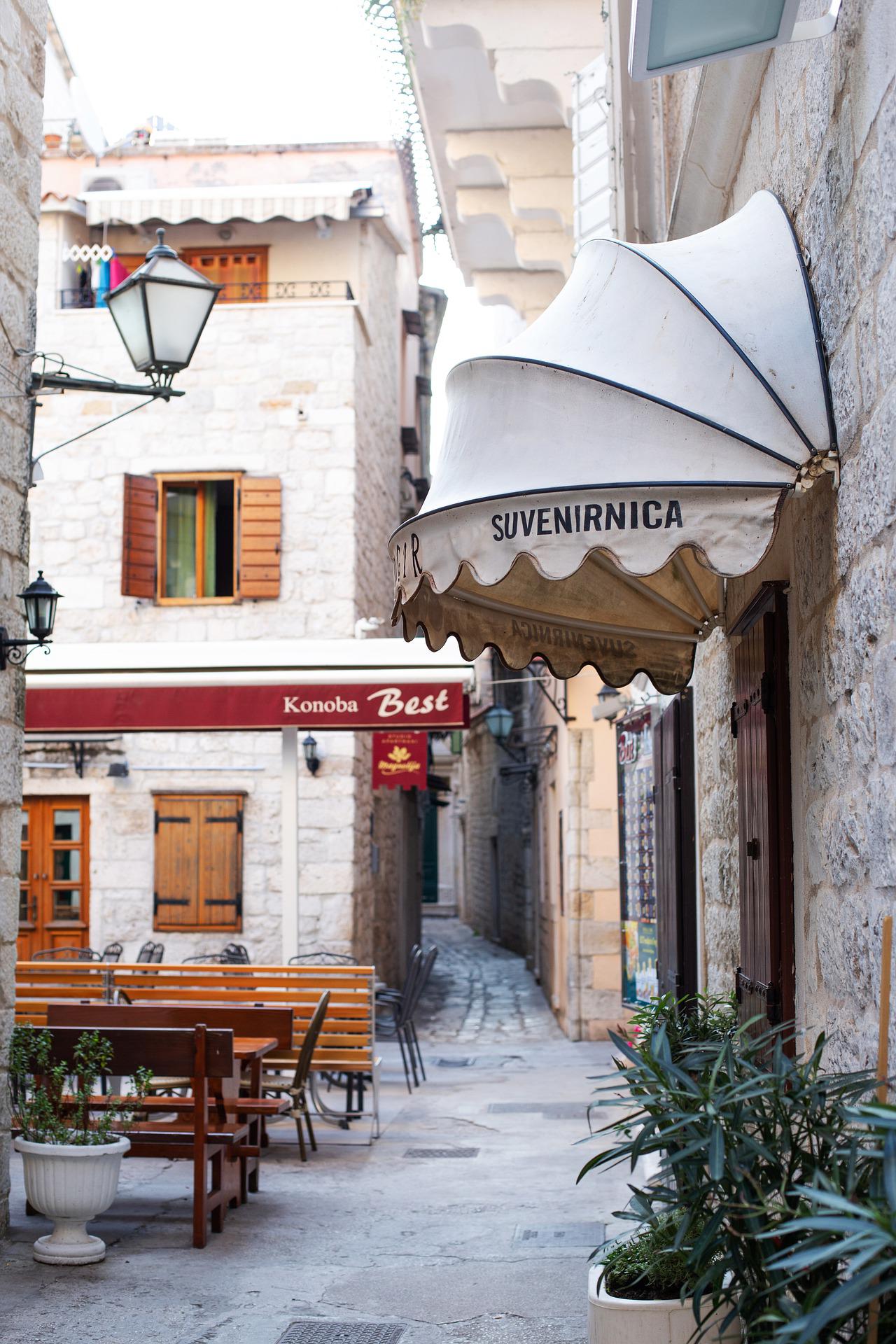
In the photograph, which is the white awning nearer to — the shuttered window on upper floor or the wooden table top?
the shuttered window on upper floor

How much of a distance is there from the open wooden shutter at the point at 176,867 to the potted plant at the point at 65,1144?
305 inches

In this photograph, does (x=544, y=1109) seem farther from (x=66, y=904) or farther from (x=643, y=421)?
(x=643, y=421)

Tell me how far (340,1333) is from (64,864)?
983 cm

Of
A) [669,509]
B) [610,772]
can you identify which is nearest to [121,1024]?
[669,509]

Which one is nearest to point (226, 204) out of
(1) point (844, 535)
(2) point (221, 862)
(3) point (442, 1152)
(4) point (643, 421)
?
(2) point (221, 862)

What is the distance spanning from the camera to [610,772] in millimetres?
13266

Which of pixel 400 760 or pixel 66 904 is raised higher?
pixel 400 760

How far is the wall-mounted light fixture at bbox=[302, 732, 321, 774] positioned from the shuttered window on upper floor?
5.23 ft

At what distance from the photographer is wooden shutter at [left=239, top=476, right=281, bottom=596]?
13.8 m

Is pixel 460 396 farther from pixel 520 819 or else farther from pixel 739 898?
pixel 520 819

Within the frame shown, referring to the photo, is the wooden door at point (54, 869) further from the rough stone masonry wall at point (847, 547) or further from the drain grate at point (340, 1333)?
the rough stone masonry wall at point (847, 547)

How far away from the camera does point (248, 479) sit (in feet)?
46.1

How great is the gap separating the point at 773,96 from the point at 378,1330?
13.5ft

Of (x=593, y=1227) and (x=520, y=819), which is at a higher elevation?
(x=520, y=819)
